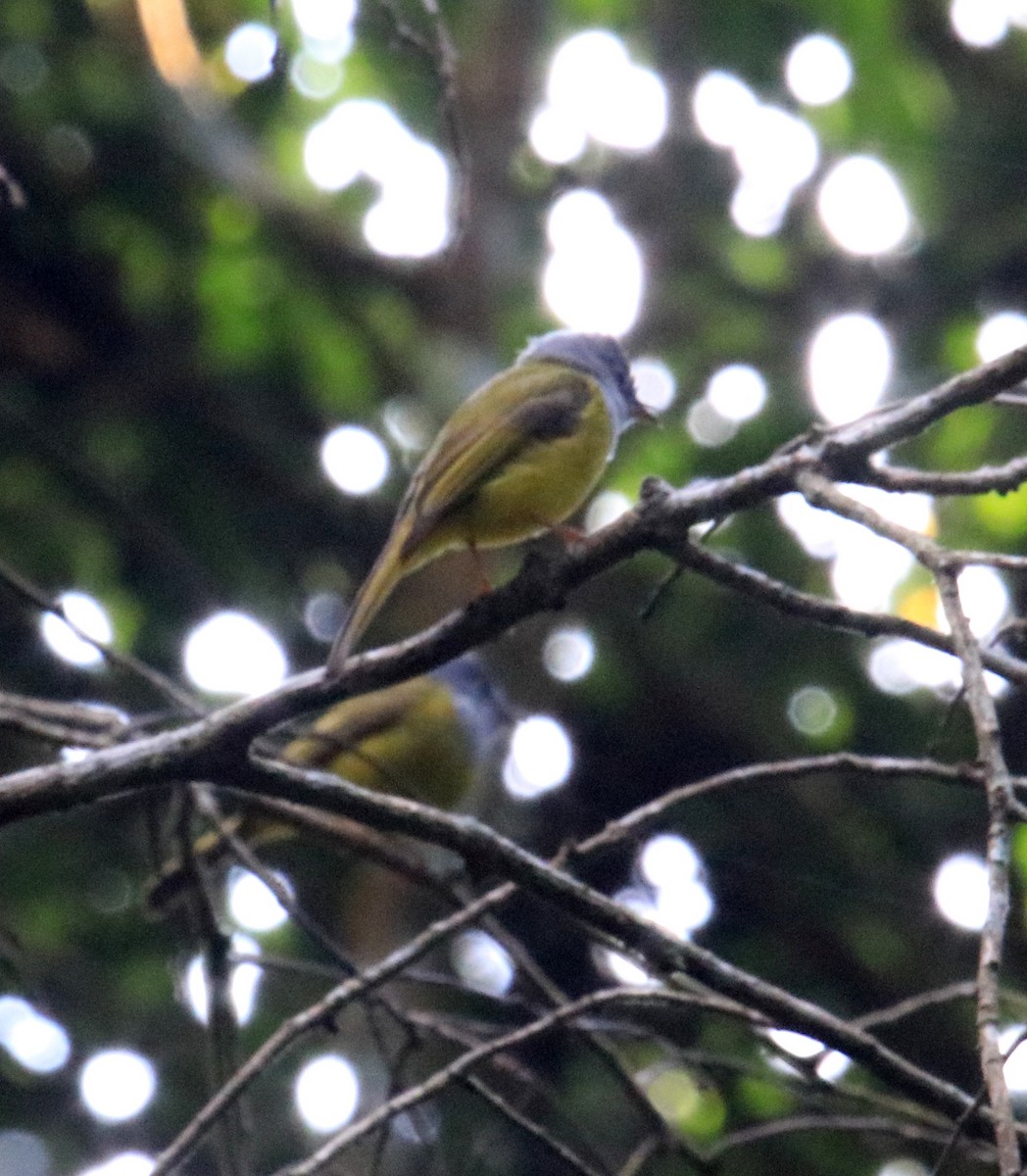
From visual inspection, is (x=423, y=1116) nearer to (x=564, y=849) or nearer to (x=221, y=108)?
(x=564, y=849)

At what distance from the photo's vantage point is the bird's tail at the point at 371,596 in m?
2.94

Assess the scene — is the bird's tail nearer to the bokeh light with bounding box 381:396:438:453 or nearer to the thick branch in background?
the thick branch in background

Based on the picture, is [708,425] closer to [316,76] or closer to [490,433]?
[490,433]

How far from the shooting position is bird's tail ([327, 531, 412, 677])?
2.94m

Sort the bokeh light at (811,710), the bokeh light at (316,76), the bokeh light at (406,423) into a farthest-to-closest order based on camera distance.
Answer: the bokeh light at (316,76), the bokeh light at (406,423), the bokeh light at (811,710)

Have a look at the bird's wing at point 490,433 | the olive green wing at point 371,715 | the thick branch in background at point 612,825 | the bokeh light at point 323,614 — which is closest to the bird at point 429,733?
the olive green wing at point 371,715

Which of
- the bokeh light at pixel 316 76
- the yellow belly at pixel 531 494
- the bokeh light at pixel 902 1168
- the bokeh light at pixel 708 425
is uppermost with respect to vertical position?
the bokeh light at pixel 316 76

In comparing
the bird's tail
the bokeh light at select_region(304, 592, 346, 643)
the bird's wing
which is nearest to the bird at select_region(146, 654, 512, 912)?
the bokeh light at select_region(304, 592, 346, 643)

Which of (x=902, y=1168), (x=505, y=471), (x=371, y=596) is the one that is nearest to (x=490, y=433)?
(x=505, y=471)

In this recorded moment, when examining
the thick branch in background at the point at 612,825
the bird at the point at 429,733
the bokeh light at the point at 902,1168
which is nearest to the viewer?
the thick branch in background at the point at 612,825

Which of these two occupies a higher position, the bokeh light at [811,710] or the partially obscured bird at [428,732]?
the bokeh light at [811,710]

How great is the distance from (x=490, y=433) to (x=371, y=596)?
0.75m

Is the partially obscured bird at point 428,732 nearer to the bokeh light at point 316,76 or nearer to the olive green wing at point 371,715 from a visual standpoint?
the olive green wing at point 371,715

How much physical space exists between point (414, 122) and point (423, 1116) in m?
5.52
